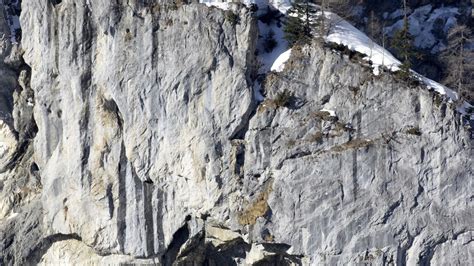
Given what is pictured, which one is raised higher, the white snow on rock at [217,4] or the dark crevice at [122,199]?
the white snow on rock at [217,4]

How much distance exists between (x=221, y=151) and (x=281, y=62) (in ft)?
13.0

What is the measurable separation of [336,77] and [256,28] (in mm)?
3450

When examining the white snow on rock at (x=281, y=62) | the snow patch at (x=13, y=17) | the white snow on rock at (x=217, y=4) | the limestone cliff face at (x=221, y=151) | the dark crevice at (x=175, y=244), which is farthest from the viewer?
the snow patch at (x=13, y=17)

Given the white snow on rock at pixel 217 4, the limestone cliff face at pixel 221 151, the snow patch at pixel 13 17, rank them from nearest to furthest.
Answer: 1. the limestone cliff face at pixel 221 151
2. the white snow on rock at pixel 217 4
3. the snow patch at pixel 13 17

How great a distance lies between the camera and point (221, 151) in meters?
31.4

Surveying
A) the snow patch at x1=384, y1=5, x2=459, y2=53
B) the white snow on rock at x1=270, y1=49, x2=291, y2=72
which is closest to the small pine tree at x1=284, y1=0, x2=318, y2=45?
the white snow on rock at x1=270, y1=49, x2=291, y2=72

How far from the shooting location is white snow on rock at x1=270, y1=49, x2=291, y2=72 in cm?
3177

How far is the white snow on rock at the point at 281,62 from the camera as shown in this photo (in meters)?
31.8

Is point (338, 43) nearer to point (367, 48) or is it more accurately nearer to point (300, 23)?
point (367, 48)

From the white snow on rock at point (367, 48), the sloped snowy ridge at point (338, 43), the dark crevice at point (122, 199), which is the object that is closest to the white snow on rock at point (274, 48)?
the sloped snowy ridge at point (338, 43)

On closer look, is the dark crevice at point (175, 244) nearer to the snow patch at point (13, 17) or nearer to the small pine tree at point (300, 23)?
the small pine tree at point (300, 23)

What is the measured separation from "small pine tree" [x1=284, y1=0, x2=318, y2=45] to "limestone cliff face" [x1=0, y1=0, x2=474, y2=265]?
0.56m

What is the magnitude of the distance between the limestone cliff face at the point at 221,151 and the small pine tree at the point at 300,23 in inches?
22.1

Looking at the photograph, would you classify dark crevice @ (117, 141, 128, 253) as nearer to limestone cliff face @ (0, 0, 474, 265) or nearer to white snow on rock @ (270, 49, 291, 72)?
limestone cliff face @ (0, 0, 474, 265)
